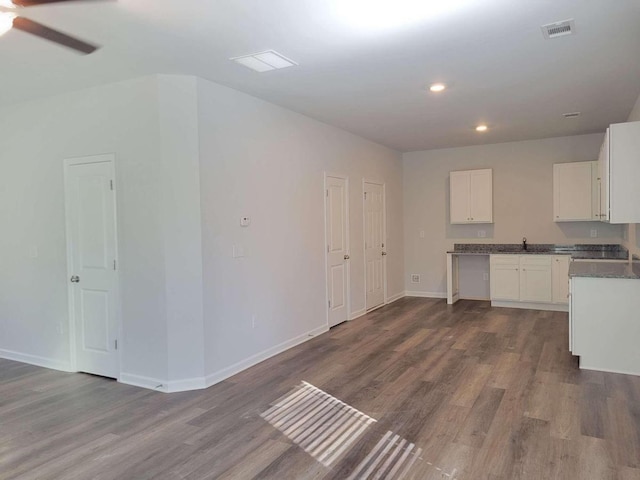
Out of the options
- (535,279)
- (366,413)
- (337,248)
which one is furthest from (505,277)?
(366,413)

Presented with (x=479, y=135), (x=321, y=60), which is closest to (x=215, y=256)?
(x=321, y=60)

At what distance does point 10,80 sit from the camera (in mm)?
3879

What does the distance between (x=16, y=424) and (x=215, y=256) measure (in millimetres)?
1935

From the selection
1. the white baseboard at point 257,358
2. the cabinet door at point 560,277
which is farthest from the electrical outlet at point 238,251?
the cabinet door at point 560,277

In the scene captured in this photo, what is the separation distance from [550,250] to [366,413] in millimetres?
5237

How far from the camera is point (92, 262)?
4.27 meters

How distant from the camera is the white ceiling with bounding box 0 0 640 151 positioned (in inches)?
106

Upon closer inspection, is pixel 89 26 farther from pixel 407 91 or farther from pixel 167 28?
pixel 407 91

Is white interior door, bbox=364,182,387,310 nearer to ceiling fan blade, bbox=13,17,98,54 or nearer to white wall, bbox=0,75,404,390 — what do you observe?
white wall, bbox=0,75,404,390

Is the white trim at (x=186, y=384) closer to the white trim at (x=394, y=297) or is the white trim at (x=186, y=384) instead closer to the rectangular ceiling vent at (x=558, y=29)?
the rectangular ceiling vent at (x=558, y=29)

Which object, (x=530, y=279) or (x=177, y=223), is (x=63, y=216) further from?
(x=530, y=279)

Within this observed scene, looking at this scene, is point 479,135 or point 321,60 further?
point 479,135

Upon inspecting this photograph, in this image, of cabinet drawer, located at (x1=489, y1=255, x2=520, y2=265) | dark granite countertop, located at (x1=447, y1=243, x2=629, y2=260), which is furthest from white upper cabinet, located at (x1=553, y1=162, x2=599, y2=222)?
cabinet drawer, located at (x1=489, y1=255, x2=520, y2=265)

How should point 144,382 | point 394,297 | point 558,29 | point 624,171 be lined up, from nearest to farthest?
1. point 558,29
2. point 624,171
3. point 144,382
4. point 394,297
